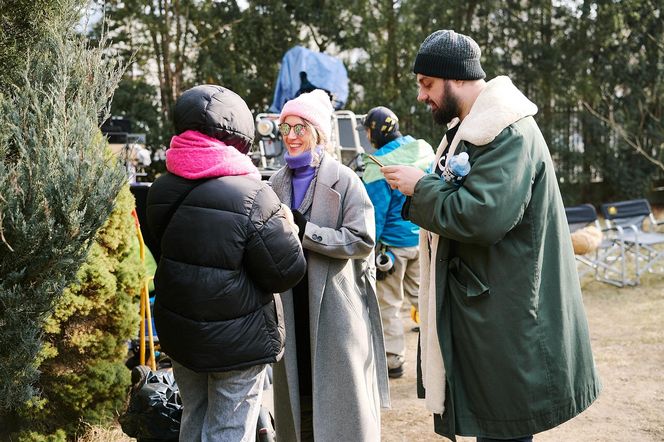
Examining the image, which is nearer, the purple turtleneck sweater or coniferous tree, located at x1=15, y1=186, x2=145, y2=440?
the purple turtleneck sweater

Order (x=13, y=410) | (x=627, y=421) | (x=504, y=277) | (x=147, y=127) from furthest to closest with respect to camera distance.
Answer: (x=147, y=127) → (x=627, y=421) → (x=13, y=410) → (x=504, y=277)

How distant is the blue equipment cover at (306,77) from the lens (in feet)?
33.3

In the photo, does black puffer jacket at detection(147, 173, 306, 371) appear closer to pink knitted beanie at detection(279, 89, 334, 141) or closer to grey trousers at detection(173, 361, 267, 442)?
grey trousers at detection(173, 361, 267, 442)

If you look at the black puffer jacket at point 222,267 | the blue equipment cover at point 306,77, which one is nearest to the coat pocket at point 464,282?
the black puffer jacket at point 222,267

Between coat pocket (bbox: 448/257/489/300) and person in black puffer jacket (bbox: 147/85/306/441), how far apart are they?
579mm

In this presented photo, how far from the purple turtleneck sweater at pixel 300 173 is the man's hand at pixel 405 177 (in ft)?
2.70

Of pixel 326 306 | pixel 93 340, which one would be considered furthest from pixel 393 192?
pixel 93 340

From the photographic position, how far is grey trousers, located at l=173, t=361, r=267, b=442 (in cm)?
261

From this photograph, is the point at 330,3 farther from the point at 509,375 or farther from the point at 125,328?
the point at 509,375

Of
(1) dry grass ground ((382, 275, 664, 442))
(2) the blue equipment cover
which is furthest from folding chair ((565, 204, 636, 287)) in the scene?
(2) the blue equipment cover

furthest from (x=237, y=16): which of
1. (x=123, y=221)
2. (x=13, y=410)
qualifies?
(x=13, y=410)

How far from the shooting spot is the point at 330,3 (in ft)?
45.0

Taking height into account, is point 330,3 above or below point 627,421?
above

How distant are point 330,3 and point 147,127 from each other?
13.9 feet
